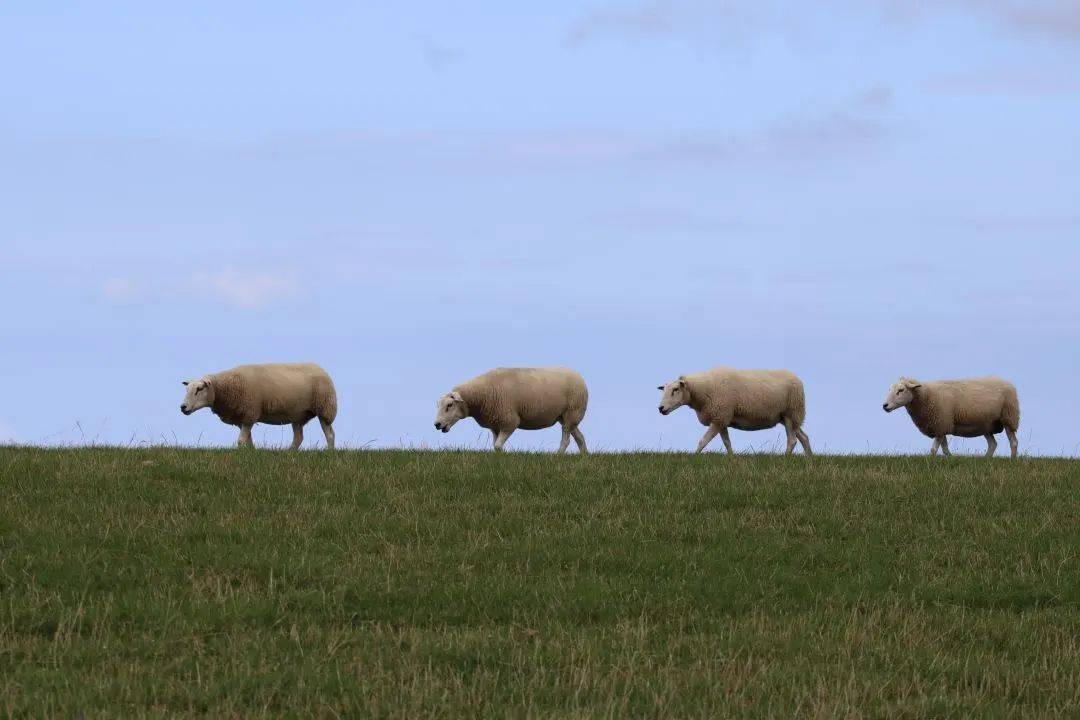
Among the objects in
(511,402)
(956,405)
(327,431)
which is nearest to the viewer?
(511,402)

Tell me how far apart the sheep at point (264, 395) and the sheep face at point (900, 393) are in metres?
10.7

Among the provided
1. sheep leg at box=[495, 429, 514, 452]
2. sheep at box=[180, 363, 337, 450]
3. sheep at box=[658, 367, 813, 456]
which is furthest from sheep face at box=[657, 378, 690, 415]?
sheep at box=[180, 363, 337, 450]

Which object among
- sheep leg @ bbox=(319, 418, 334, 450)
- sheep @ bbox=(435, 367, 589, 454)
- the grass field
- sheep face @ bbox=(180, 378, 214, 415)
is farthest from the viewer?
sheep leg @ bbox=(319, 418, 334, 450)

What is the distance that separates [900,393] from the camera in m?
27.2

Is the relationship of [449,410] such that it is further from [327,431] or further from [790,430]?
[790,430]

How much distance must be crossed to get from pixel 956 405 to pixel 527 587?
17580 millimetres

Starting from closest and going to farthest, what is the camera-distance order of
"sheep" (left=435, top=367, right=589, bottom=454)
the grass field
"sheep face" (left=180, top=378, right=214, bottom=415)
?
the grass field
"sheep face" (left=180, top=378, right=214, bottom=415)
"sheep" (left=435, top=367, right=589, bottom=454)

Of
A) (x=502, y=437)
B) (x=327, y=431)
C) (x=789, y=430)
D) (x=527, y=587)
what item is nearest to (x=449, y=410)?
(x=502, y=437)

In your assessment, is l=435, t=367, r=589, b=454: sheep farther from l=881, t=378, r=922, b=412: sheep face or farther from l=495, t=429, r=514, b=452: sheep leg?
l=881, t=378, r=922, b=412: sheep face

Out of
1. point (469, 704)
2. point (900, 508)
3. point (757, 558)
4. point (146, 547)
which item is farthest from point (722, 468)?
point (469, 704)

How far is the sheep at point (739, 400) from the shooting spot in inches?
1016

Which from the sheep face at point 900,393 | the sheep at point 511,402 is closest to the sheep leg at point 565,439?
the sheep at point 511,402

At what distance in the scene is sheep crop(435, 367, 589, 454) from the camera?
85.5 ft

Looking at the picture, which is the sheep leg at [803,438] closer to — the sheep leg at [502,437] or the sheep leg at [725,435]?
the sheep leg at [725,435]
